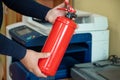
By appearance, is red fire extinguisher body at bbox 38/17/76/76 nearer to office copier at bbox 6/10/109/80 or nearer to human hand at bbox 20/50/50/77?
human hand at bbox 20/50/50/77

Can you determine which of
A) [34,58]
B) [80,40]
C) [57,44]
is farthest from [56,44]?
[80,40]

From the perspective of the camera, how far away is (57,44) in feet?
3.59

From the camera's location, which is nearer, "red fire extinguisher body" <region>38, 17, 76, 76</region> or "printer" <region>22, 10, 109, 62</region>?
"red fire extinguisher body" <region>38, 17, 76, 76</region>

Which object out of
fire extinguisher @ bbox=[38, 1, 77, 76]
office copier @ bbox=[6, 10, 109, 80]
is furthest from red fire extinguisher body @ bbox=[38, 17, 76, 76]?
office copier @ bbox=[6, 10, 109, 80]

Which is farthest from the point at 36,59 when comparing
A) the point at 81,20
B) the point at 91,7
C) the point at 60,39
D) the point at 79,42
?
the point at 91,7

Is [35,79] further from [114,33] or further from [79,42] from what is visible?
[114,33]

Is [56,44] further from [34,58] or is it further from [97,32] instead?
[97,32]

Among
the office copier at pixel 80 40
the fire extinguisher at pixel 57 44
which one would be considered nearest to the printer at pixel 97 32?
the office copier at pixel 80 40

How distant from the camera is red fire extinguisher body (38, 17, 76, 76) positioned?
108 cm

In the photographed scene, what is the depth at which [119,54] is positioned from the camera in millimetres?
1765

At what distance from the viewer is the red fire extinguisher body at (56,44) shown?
3.53ft

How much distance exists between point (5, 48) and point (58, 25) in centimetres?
27

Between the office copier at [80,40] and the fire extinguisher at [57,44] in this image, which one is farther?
the office copier at [80,40]

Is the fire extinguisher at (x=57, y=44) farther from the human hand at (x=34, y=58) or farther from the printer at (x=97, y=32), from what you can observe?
the printer at (x=97, y=32)
